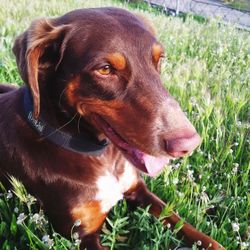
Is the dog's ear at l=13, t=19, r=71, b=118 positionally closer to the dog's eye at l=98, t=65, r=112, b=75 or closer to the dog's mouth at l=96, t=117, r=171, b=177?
the dog's eye at l=98, t=65, r=112, b=75

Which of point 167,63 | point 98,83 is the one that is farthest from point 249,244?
point 167,63

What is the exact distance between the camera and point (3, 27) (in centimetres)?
600

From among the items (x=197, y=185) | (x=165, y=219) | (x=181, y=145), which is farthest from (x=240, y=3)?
(x=181, y=145)

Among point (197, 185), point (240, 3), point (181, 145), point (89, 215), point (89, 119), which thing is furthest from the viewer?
point (240, 3)

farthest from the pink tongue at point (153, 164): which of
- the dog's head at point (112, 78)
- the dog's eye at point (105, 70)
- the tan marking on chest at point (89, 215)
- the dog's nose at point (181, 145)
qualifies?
the dog's eye at point (105, 70)

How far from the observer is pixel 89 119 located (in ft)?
8.69

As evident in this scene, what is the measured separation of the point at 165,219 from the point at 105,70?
1085mm

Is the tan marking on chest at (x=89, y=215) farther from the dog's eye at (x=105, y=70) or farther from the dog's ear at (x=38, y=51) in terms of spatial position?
the dog's eye at (x=105, y=70)

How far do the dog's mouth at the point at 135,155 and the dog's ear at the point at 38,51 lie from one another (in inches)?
15.7

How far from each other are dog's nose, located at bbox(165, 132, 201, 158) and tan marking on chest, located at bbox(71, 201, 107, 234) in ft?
2.40

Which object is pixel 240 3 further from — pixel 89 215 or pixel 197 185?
pixel 89 215

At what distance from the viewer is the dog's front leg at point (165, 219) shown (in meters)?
2.74

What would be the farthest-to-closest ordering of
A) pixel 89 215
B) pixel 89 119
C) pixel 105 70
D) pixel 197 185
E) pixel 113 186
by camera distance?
1. pixel 197 185
2. pixel 113 186
3. pixel 89 215
4. pixel 89 119
5. pixel 105 70

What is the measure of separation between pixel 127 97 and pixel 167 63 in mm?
2874
